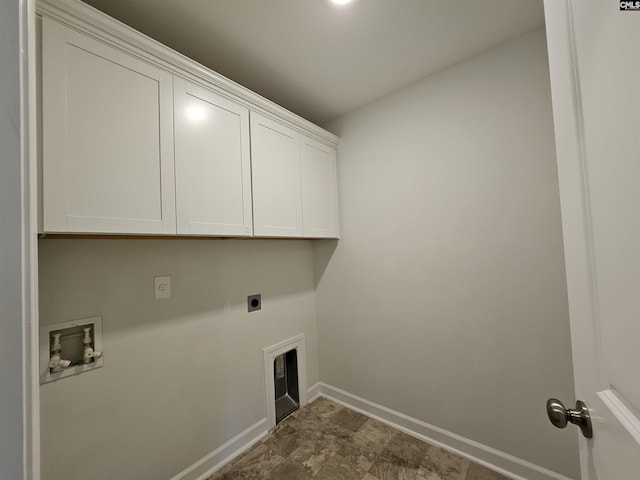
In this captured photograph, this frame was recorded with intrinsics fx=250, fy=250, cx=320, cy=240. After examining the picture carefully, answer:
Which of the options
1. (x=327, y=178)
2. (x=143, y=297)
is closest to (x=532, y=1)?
(x=327, y=178)

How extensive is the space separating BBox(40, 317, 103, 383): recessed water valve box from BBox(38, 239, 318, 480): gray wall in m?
0.03

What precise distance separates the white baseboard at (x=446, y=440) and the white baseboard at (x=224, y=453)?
560 millimetres

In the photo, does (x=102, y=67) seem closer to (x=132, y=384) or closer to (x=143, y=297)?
(x=143, y=297)

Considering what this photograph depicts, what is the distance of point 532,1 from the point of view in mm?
1250

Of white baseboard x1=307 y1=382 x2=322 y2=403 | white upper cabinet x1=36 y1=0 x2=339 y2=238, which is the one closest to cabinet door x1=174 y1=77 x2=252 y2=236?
white upper cabinet x1=36 y1=0 x2=339 y2=238

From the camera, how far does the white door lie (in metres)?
0.39

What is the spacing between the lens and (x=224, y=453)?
5.34ft

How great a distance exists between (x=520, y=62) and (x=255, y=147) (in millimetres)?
1641

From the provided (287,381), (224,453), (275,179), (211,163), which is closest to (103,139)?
(211,163)

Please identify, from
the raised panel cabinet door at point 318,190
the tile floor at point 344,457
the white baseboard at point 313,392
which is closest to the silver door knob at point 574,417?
the tile floor at point 344,457

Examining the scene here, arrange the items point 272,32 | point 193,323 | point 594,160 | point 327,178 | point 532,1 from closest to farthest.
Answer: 1. point 594,160
2. point 532,1
3. point 272,32
4. point 193,323
5. point 327,178

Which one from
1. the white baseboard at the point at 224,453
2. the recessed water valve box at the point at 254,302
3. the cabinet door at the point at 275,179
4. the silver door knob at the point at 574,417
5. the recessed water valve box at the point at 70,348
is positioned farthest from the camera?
the recessed water valve box at the point at 254,302

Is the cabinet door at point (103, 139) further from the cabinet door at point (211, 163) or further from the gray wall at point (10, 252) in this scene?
the gray wall at point (10, 252)

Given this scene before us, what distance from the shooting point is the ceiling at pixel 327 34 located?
123 centimetres
